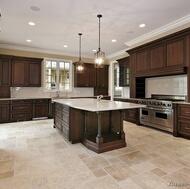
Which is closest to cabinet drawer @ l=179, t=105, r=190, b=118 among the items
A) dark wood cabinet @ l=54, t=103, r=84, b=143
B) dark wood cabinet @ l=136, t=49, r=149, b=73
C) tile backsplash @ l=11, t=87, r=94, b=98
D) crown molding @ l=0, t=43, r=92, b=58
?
dark wood cabinet @ l=136, t=49, r=149, b=73

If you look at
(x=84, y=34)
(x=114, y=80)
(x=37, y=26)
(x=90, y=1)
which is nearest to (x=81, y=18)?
(x=90, y=1)

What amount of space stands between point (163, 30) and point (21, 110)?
18.6 feet

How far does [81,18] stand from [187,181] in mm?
3936

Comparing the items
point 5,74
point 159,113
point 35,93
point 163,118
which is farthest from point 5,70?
point 163,118

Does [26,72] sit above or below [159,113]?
above

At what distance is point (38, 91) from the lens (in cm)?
638

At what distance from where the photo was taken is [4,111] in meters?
5.24

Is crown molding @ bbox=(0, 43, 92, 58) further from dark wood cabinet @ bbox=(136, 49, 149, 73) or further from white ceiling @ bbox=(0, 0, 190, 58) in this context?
dark wood cabinet @ bbox=(136, 49, 149, 73)

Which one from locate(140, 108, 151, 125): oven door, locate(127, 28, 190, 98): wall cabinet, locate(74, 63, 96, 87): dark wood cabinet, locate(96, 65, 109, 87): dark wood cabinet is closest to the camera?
locate(127, 28, 190, 98): wall cabinet

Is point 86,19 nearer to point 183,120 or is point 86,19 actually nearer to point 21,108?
point 183,120

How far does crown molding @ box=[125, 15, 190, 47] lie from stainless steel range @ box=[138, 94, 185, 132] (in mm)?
1956

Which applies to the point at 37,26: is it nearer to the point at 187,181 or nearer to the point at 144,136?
the point at 144,136

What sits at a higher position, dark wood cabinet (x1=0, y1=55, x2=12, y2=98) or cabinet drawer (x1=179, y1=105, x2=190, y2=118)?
dark wood cabinet (x1=0, y1=55, x2=12, y2=98)

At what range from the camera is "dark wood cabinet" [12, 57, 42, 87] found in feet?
18.6
